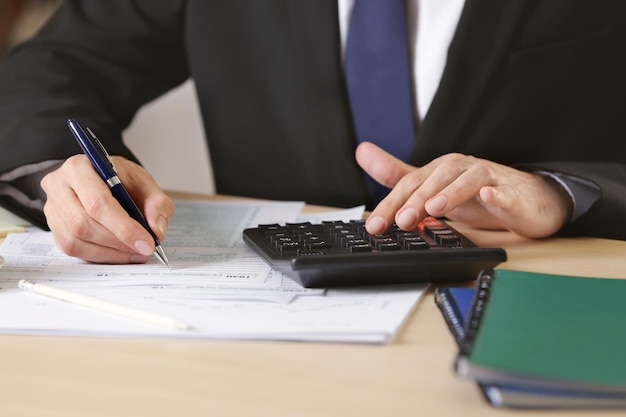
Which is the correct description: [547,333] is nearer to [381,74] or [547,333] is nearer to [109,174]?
[109,174]

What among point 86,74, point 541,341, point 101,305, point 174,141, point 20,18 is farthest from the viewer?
point 174,141

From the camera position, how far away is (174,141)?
2.63 metres

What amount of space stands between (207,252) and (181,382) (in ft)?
0.99

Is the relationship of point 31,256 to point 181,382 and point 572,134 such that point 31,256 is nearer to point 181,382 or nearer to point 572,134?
point 181,382

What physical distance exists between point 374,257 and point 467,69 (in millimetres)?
544

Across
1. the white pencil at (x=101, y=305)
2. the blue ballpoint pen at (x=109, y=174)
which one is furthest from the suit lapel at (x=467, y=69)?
the white pencil at (x=101, y=305)

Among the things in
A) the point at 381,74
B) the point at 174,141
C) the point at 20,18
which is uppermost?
the point at 381,74

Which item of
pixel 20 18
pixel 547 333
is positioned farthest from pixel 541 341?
pixel 20 18

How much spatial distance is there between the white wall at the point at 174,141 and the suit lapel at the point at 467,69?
1.48 meters

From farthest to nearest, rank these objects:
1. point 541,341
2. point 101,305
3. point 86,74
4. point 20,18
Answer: point 20,18, point 86,74, point 101,305, point 541,341

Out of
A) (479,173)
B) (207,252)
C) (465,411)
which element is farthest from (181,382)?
(479,173)

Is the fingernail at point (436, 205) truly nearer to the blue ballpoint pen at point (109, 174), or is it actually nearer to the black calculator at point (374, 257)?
the black calculator at point (374, 257)

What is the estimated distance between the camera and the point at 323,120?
1.29 m

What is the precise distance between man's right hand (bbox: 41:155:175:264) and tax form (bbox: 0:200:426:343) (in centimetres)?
2
